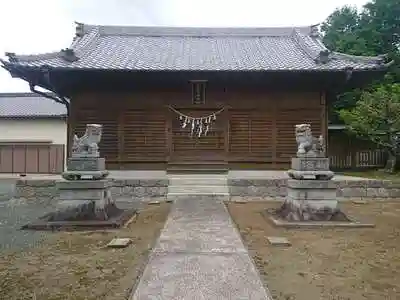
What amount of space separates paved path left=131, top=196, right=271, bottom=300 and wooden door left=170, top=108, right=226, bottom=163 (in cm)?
615

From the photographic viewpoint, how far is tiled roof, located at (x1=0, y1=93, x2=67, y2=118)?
29.9m

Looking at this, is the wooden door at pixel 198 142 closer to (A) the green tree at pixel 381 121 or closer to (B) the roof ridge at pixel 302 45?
(B) the roof ridge at pixel 302 45

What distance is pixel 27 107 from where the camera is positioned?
32.2 metres

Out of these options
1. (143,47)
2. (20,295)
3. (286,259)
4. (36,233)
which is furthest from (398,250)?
(143,47)

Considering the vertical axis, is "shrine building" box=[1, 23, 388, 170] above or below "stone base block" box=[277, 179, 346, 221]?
above

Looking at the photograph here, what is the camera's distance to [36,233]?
7426 mm

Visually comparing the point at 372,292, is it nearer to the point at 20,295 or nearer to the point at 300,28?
the point at 20,295

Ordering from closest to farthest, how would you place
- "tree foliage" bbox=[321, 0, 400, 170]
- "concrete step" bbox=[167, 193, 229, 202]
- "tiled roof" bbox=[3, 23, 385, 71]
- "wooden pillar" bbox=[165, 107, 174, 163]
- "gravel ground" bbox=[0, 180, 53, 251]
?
"gravel ground" bbox=[0, 180, 53, 251]
"concrete step" bbox=[167, 193, 229, 202]
"tiled roof" bbox=[3, 23, 385, 71]
"wooden pillar" bbox=[165, 107, 174, 163]
"tree foliage" bbox=[321, 0, 400, 170]

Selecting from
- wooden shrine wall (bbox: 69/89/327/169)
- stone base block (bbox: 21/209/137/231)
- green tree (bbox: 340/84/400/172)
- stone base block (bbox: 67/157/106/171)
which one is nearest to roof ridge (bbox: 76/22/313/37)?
green tree (bbox: 340/84/400/172)

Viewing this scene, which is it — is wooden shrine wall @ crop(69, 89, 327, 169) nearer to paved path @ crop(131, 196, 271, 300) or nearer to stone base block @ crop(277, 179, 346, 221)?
stone base block @ crop(277, 179, 346, 221)

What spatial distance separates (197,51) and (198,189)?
6.65 meters

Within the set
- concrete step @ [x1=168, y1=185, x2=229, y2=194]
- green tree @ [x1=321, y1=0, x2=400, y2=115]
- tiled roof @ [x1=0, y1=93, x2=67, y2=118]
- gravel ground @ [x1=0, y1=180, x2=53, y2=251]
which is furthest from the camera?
tiled roof @ [x1=0, y1=93, x2=67, y2=118]

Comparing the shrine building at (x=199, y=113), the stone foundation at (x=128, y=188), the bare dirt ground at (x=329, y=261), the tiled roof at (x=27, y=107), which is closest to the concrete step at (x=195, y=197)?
the stone foundation at (x=128, y=188)

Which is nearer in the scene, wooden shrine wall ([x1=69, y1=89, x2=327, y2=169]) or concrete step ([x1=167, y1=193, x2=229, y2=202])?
concrete step ([x1=167, y1=193, x2=229, y2=202])
